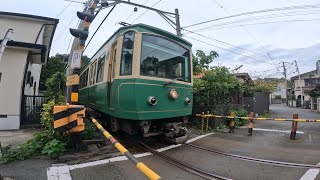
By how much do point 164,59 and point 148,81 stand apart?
102 centimetres

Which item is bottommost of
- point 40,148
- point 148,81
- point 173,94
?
point 40,148

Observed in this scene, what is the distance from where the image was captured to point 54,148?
664 cm

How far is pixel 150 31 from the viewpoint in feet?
25.3

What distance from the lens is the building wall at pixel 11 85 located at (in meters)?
12.2

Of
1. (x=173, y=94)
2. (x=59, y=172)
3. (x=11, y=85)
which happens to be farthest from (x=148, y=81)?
(x=11, y=85)

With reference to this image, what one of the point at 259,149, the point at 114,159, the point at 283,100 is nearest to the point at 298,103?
the point at 283,100

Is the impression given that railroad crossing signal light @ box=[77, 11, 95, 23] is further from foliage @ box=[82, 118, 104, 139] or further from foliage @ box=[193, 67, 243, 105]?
foliage @ box=[193, 67, 243, 105]

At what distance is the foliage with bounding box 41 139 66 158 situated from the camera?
653 centimetres

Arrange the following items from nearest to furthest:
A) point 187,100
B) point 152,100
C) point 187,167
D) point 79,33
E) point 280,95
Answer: point 187,167 → point 79,33 → point 152,100 → point 187,100 → point 280,95

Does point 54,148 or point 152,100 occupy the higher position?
point 152,100

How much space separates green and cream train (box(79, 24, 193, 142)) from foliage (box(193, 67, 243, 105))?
401 centimetres

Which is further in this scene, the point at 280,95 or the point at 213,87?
the point at 280,95

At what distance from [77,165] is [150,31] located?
13.0 ft

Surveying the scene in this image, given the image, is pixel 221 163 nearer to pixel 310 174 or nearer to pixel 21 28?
pixel 310 174
